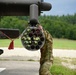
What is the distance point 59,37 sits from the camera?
35469mm

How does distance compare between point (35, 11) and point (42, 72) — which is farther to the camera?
point (42, 72)

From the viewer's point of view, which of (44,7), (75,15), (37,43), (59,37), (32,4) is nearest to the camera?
(37,43)

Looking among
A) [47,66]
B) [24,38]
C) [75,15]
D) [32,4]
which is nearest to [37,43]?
[24,38]

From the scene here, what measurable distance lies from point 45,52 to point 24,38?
2813mm

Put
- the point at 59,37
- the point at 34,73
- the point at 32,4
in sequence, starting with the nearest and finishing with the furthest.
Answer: the point at 32,4 → the point at 34,73 → the point at 59,37

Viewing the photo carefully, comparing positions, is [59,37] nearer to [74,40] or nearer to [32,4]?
[74,40]

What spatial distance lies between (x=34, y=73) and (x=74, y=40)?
25410 mm

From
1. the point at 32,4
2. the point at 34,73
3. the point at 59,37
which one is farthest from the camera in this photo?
the point at 59,37

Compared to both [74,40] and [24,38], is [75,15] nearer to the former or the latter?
[74,40]

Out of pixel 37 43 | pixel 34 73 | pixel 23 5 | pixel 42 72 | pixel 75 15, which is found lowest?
pixel 75 15

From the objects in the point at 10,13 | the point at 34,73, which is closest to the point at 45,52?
the point at 10,13

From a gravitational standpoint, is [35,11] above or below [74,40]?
above

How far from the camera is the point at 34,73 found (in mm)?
11969

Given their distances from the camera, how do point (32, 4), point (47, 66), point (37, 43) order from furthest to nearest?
1. point (47, 66)
2. point (32, 4)
3. point (37, 43)
